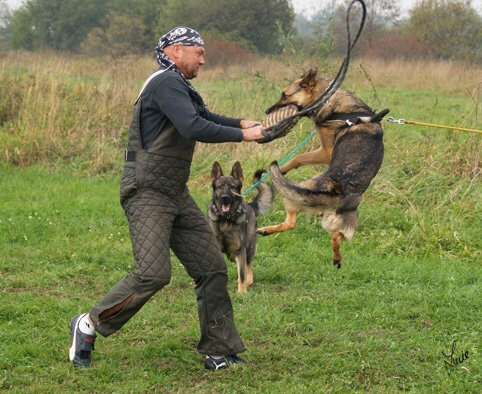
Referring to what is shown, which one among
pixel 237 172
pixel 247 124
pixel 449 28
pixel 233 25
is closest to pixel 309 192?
pixel 247 124

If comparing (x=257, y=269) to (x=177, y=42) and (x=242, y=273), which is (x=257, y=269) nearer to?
(x=242, y=273)

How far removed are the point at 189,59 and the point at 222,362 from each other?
6.39 ft

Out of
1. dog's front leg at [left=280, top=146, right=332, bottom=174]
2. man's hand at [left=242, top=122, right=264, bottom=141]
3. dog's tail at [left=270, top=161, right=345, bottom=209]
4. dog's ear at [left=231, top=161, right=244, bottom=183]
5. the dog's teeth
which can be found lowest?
dog's ear at [left=231, top=161, right=244, bottom=183]

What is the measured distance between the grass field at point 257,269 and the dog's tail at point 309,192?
3.29ft

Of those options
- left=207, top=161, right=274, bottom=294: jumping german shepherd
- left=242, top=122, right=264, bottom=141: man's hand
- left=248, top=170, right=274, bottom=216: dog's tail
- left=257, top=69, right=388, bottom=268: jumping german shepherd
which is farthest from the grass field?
left=242, top=122, right=264, bottom=141: man's hand

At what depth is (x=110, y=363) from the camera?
407 centimetres

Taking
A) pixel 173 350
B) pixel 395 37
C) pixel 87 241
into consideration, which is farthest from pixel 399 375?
pixel 395 37

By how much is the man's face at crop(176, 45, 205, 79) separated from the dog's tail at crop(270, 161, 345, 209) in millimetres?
914

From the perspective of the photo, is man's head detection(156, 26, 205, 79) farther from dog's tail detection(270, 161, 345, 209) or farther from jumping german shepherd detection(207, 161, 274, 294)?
jumping german shepherd detection(207, 161, 274, 294)

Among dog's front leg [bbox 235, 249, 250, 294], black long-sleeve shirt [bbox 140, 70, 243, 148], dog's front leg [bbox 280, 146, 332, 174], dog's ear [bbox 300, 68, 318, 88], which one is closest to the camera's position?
black long-sleeve shirt [bbox 140, 70, 243, 148]

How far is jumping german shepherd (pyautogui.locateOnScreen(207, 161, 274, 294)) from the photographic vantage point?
6.00 metres

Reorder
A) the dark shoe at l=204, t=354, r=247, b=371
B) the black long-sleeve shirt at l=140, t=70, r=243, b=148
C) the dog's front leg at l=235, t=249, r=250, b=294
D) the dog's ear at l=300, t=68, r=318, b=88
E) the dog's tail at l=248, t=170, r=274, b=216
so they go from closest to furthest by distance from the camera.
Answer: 1. the black long-sleeve shirt at l=140, t=70, r=243, b=148
2. the dark shoe at l=204, t=354, r=247, b=371
3. the dog's ear at l=300, t=68, r=318, b=88
4. the dog's front leg at l=235, t=249, r=250, b=294
5. the dog's tail at l=248, t=170, r=274, b=216

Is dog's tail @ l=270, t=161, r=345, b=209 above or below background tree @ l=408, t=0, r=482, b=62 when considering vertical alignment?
below

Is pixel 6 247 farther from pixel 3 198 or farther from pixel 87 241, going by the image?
pixel 3 198
